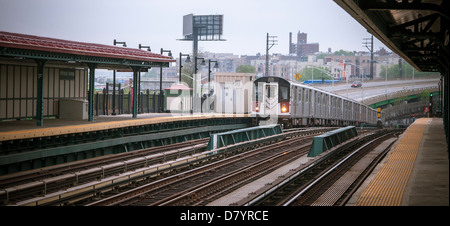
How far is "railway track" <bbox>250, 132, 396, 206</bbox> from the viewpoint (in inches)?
516

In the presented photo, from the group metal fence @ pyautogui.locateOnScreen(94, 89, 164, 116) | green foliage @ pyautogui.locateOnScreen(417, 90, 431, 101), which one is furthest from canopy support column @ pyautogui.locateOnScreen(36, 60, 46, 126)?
green foliage @ pyautogui.locateOnScreen(417, 90, 431, 101)

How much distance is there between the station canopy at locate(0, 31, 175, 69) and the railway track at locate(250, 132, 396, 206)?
9.20 m

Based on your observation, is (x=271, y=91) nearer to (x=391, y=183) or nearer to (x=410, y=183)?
(x=391, y=183)

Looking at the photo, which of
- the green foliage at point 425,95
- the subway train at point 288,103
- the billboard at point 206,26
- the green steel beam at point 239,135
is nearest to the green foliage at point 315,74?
the green foliage at point 425,95

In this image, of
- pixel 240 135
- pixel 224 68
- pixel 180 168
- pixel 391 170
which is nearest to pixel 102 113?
pixel 240 135

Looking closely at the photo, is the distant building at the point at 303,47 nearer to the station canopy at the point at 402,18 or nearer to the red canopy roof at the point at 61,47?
the red canopy roof at the point at 61,47

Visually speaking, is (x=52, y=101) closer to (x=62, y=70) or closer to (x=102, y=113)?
(x=62, y=70)

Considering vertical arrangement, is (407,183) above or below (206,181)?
above

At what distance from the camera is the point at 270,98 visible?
104 feet

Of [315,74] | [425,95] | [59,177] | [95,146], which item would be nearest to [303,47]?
[315,74]

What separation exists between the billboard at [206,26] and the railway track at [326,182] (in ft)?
204

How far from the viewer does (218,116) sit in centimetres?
3256

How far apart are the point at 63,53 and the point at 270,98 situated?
1443 cm
